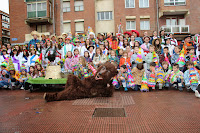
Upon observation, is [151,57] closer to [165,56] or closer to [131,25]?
[165,56]

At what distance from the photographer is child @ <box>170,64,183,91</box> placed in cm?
680

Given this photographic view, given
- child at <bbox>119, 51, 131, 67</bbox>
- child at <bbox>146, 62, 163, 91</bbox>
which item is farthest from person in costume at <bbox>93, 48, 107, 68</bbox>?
child at <bbox>146, 62, 163, 91</bbox>

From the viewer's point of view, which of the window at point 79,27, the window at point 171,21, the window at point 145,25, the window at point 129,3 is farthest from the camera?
the window at point 79,27

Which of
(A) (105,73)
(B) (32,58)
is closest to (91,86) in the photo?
(A) (105,73)

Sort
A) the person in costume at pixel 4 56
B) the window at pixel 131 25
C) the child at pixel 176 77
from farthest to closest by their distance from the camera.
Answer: the window at pixel 131 25 → the person in costume at pixel 4 56 → the child at pixel 176 77

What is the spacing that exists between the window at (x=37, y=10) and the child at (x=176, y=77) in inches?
804

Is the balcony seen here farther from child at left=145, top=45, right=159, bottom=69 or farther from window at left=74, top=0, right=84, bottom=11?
child at left=145, top=45, right=159, bottom=69

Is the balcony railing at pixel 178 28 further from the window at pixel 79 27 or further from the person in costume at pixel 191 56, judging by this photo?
the person in costume at pixel 191 56

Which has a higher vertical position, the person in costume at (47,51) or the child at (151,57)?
the person in costume at (47,51)

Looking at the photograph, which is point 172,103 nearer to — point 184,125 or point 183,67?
point 184,125

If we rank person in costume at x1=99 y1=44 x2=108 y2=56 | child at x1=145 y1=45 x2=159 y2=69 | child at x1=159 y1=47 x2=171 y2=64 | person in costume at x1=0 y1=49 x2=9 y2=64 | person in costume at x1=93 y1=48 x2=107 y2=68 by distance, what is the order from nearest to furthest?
1. child at x1=145 y1=45 x2=159 y2=69
2. person in costume at x1=93 y1=48 x2=107 y2=68
3. child at x1=159 y1=47 x2=171 y2=64
4. person in costume at x1=99 y1=44 x2=108 y2=56
5. person in costume at x1=0 y1=49 x2=9 y2=64

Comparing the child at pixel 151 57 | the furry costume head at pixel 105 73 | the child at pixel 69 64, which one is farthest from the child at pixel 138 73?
the child at pixel 69 64

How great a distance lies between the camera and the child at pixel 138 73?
6.95m

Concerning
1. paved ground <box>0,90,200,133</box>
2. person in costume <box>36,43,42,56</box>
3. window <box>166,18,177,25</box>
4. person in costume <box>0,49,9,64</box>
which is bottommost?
paved ground <box>0,90,200,133</box>
